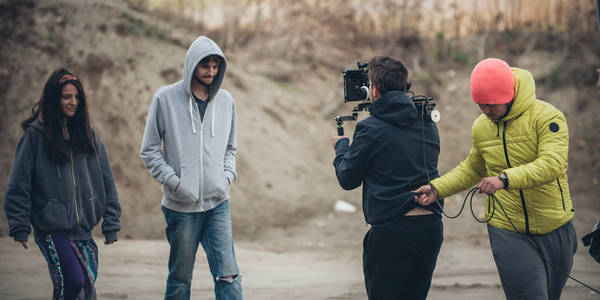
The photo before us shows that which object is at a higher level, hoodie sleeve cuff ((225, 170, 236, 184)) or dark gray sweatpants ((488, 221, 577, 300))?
hoodie sleeve cuff ((225, 170, 236, 184))

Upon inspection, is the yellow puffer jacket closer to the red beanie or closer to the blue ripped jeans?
the red beanie

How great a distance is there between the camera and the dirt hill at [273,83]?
12422mm

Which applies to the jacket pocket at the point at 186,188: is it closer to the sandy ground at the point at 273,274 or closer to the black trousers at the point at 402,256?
the black trousers at the point at 402,256

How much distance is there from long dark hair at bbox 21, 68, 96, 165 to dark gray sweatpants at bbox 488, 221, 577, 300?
306cm

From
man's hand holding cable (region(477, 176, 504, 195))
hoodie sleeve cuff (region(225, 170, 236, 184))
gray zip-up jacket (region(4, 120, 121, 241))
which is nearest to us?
man's hand holding cable (region(477, 176, 504, 195))

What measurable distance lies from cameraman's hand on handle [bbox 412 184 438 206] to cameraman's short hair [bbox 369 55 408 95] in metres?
0.65

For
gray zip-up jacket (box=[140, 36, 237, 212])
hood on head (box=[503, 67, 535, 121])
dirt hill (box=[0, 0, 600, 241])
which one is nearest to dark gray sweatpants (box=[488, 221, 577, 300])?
hood on head (box=[503, 67, 535, 121])

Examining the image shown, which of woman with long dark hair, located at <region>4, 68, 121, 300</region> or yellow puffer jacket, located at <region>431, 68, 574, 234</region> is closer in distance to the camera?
yellow puffer jacket, located at <region>431, 68, 574, 234</region>

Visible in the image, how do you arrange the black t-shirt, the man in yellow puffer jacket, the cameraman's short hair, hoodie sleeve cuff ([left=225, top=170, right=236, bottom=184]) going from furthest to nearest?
Result: hoodie sleeve cuff ([left=225, top=170, right=236, bottom=184])
the black t-shirt
the cameraman's short hair
the man in yellow puffer jacket

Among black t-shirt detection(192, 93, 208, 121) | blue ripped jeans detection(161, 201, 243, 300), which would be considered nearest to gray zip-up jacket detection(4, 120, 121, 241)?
blue ripped jeans detection(161, 201, 243, 300)

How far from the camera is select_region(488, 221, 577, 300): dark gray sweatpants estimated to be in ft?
11.7

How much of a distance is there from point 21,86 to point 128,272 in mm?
7133

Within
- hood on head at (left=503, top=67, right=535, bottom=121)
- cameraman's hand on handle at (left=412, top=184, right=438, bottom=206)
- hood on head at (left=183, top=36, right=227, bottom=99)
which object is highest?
hood on head at (left=183, top=36, right=227, bottom=99)

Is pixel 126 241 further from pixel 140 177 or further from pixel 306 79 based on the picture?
pixel 306 79
